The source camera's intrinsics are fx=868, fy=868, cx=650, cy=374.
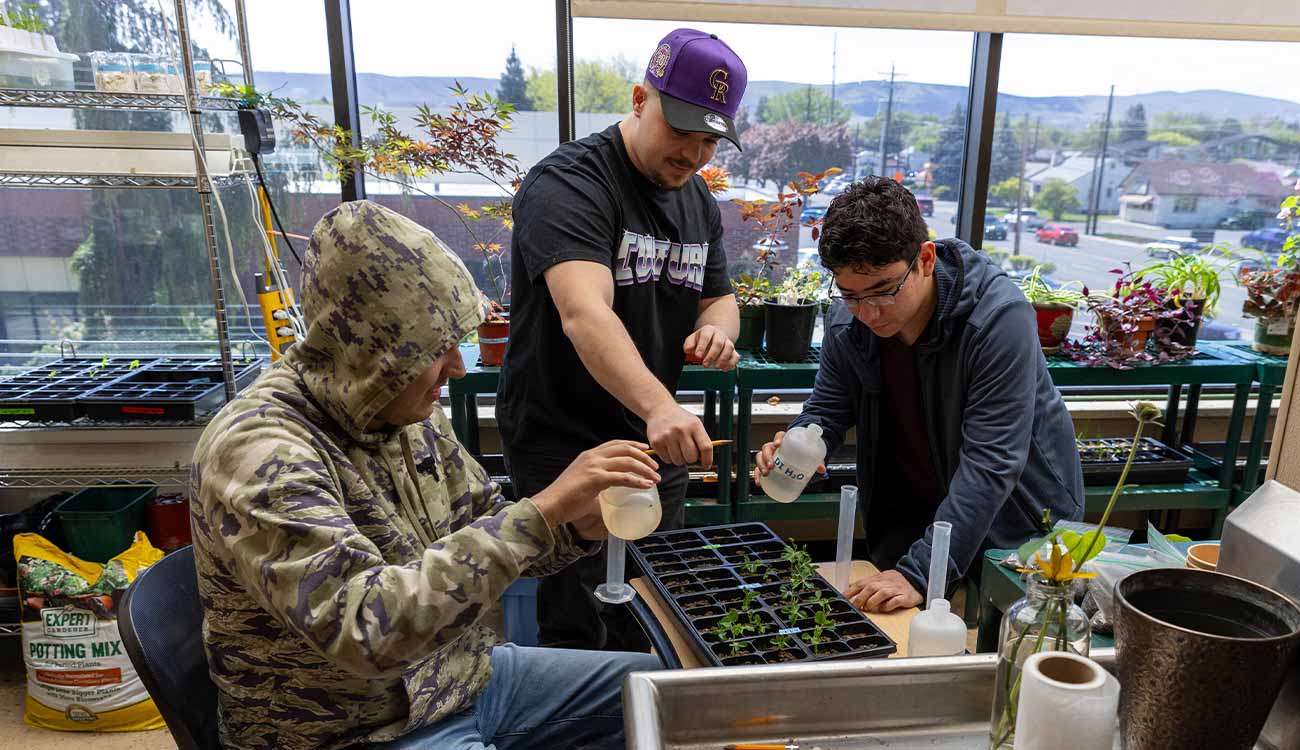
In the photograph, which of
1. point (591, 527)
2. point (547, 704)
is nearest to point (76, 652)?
point (547, 704)

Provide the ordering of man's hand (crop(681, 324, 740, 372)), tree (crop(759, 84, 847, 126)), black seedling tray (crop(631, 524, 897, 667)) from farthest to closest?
tree (crop(759, 84, 847, 126))
man's hand (crop(681, 324, 740, 372))
black seedling tray (crop(631, 524, 897, 667))

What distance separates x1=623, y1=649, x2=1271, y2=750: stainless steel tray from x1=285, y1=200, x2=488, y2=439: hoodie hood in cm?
56

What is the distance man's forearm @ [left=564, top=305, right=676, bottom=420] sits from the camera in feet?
5.35

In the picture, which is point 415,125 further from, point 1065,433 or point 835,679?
point 835,679

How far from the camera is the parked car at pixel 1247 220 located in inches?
139

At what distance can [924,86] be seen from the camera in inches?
130

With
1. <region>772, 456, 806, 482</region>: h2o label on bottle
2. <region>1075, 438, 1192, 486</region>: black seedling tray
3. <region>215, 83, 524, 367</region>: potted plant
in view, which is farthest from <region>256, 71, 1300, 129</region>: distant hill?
<region>772, 456, 806, 482</region>: h2o label on bottle

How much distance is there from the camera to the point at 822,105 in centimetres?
326

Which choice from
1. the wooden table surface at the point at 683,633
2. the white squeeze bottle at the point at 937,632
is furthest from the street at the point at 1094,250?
the white squeeze bottle at the point at 937,632

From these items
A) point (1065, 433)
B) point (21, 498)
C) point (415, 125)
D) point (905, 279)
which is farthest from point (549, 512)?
point (21, 498)

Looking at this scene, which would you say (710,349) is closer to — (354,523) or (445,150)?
(354,523)

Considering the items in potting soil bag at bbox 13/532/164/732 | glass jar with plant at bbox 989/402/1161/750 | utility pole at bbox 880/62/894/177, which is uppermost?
utility pole at bbox 880/62/894/177

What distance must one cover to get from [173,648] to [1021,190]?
3295 mm

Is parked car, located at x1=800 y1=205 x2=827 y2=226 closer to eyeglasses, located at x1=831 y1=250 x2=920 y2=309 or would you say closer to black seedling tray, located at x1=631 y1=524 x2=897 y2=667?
eyeglasses, located at x1=831 y1=250 x2=920 y2=309
